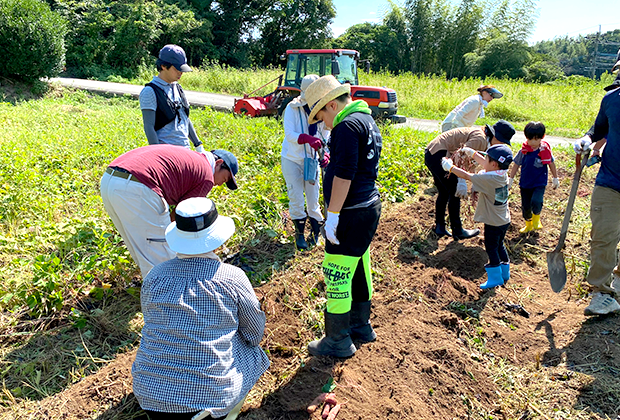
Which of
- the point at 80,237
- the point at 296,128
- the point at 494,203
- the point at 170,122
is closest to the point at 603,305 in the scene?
the point at 494,203

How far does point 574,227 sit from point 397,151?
2850mm

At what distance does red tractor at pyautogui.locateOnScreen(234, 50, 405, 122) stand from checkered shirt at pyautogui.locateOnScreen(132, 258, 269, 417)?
367 inches

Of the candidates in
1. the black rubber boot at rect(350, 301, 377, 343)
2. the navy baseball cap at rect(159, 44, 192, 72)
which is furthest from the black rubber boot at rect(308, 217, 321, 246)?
the navy baseball cap at rect(159, 44, 192, 72)

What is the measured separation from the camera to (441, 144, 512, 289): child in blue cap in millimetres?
3484

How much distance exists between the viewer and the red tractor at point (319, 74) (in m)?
10.6

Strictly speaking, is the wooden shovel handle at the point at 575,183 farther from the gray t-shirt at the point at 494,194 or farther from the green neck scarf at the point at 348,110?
the green neck scarf at the point at 348,110

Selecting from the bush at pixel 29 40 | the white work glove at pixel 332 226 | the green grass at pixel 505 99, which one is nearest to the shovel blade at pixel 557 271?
the white work glove at pixel 332 226

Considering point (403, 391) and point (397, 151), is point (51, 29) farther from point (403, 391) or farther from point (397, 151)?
point (403, 391)

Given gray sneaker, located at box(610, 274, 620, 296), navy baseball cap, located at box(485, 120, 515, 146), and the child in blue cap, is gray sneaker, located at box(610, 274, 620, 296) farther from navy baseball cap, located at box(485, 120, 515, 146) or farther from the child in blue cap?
navy baseball cap, located at box(485, 120, 515, 146)

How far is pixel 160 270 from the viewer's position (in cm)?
195

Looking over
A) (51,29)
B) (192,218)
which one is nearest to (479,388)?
(192,218)

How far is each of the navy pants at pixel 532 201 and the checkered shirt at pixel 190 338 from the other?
3.91 m

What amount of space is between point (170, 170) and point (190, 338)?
1.34 m

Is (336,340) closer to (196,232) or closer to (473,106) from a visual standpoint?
(196,232)
